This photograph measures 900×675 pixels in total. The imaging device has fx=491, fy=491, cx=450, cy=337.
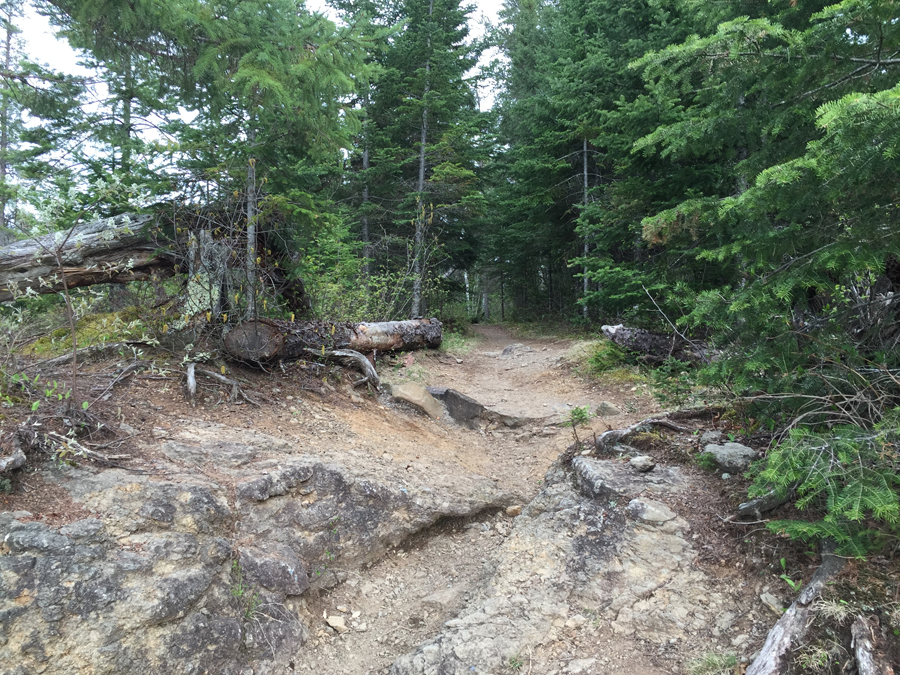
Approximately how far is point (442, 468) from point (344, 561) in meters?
1.71

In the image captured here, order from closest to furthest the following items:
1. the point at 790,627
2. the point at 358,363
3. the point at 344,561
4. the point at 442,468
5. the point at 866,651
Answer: the point at 866,651, the point at 790,627, the point at 344,561, the point at 442,468, the point at 358,363

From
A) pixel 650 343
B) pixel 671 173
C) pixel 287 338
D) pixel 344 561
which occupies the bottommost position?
pixel 344 561

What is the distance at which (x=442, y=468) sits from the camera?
5.27m

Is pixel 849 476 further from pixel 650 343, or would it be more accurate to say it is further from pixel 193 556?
pixel 650 343

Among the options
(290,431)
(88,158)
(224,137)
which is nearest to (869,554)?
(290,431)

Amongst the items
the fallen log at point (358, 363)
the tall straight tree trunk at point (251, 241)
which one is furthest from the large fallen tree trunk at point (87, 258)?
the fallen log at point (358, 363)

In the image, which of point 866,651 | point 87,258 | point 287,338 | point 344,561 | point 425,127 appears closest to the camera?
point 866,651

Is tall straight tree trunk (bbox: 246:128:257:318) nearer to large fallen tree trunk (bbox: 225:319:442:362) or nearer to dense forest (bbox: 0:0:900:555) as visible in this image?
dense forest (bbox: 0:0:900:555)

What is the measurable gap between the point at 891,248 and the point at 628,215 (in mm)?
7852

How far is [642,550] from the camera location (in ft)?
10.8

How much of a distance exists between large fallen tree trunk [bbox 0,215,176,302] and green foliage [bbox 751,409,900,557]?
638cm

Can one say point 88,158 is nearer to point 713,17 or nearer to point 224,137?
point 224,137

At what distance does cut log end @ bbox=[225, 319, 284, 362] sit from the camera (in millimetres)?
5855

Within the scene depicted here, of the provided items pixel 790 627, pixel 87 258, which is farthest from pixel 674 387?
pixel 87 258
